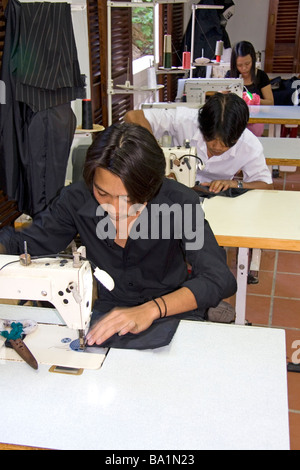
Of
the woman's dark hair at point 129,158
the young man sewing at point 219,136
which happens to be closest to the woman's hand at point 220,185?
the young man sewing at point 219,136

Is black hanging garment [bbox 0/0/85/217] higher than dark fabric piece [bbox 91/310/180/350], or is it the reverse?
black hanging garment [bbox 0/0/85/217]

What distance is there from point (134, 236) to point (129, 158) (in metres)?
0.29

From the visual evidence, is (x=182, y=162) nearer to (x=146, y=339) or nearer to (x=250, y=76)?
(x=146, y=339)

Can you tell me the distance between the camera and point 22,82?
240 cm

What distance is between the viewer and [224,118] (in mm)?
2273

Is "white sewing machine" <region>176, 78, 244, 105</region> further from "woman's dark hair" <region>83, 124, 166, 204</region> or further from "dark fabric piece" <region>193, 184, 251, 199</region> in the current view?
"woman's dark hair" <region>83, 124, 166, 204</region>

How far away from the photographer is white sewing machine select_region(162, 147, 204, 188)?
7.34ft

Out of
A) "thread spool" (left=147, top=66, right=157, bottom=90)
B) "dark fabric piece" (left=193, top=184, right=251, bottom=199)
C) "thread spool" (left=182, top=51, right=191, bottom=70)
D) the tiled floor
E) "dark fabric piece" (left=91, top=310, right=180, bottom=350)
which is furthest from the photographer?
"thread spool" (left=182, top=51, right=191, bottom=70)

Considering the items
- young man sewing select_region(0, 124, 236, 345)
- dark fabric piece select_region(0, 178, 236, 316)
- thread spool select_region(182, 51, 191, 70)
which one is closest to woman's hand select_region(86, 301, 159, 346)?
young man sewing select_region(0, 124, 236, 345)

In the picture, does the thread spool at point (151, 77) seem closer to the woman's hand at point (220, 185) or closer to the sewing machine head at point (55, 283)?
the woman's hand at point (220, 185)

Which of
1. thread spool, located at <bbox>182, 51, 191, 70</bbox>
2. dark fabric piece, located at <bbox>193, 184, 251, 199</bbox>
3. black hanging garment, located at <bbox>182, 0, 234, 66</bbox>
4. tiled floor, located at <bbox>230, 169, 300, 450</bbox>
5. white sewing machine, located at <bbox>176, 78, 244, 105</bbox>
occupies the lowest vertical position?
tiled floor, located at <bbox>230, 169, 300, 450</bbox>

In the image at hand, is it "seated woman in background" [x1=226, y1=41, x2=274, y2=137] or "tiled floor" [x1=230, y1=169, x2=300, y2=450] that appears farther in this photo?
"seated woman in background" [x1=226, y1=41, x2=274, y2=137]

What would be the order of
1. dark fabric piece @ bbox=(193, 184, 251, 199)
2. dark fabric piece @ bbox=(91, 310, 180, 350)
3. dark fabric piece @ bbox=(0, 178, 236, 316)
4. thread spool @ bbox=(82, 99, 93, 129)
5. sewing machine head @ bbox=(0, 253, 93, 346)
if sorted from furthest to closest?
thread spool @ bbox=(82, 99, 93, 129), dark fabric piece @ bbox=(193, 184, 251, 199), dark fabric piece @ bbox=(0, 178, 236, 316), dark fabric piece @ bbox=(91, 310, 180, 350), sewing machine head @ bbox=(0, 253, 93, 346)
